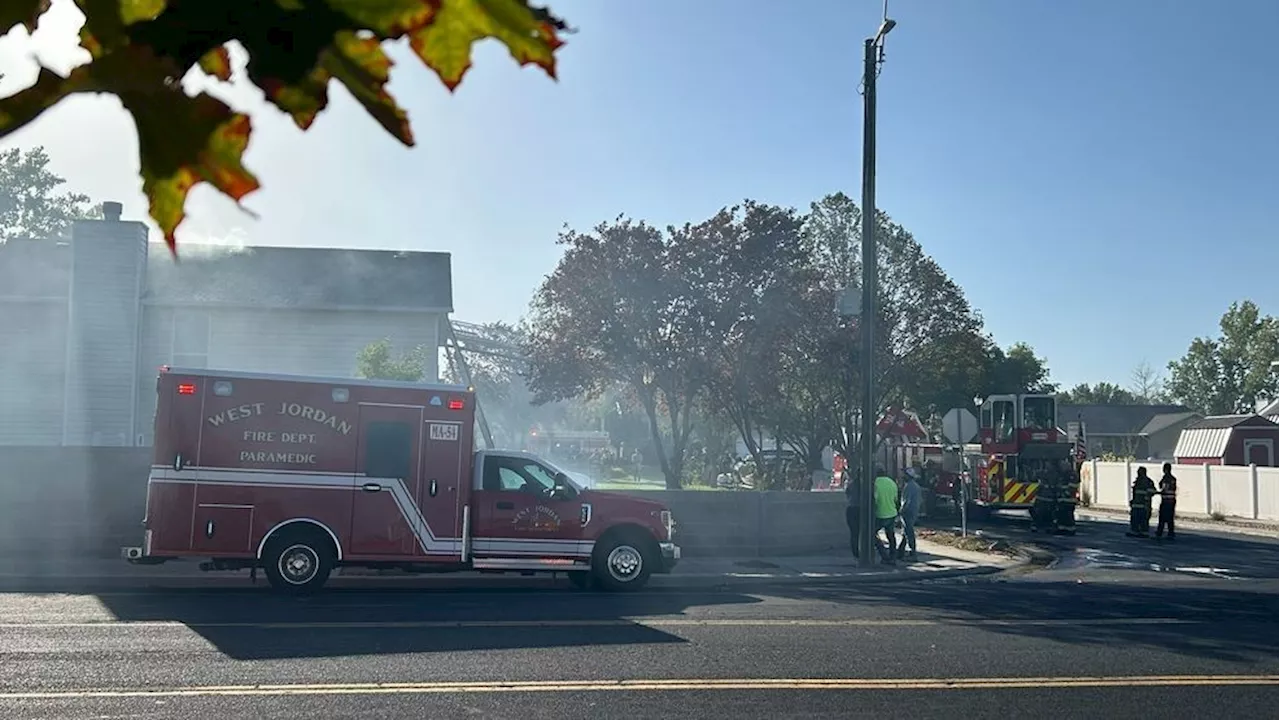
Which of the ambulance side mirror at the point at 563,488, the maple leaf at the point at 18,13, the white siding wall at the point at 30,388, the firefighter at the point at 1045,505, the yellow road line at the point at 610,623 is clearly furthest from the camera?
the firefighter at the point at 1045,505

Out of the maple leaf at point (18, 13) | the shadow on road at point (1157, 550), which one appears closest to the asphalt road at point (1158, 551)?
the shadow on road at point (1157, 550)

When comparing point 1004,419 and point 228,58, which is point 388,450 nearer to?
point 228,58

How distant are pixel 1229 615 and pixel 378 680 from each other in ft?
30.4

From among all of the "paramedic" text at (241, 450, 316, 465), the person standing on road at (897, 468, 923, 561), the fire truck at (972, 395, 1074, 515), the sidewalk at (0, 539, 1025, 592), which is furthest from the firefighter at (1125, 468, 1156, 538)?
the "paramedic" text at (241, 450, 316, 465)

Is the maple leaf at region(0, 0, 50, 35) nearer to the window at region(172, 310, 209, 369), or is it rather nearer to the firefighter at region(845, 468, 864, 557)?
the firefighter at region(845, 468, 864, 557)

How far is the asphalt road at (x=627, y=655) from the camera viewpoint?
7.93m

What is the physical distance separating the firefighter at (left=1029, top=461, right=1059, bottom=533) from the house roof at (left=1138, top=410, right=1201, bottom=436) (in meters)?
48.6

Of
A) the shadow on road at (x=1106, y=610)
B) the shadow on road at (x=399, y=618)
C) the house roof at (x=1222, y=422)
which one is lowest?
the shadow on road at (x=399, y=618)

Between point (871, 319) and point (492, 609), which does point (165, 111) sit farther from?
point (871, 319)

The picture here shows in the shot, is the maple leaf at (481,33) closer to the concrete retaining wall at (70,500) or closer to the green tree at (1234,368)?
the concrete retaining wall at (70,500)

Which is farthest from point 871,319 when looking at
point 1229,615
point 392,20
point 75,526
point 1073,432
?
point 1073,432

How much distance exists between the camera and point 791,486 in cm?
2892

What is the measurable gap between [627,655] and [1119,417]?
3024 inches

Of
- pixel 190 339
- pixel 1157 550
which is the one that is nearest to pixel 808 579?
pixel 1157 550
